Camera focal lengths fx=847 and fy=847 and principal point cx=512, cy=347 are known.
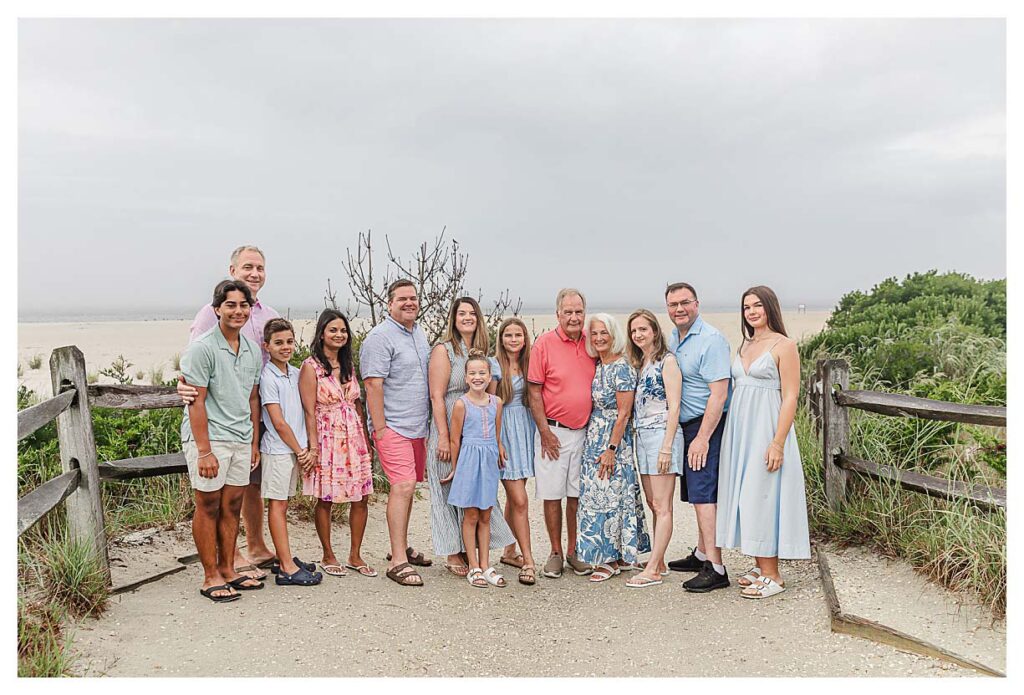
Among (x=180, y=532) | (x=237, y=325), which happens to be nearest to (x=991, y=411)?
(x=237, y=325)

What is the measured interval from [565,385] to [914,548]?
288cm

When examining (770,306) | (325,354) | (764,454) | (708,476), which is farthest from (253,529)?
(770,306)

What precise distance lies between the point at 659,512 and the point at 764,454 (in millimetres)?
923

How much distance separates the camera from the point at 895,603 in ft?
18.7

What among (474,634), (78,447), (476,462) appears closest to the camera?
(474,634)

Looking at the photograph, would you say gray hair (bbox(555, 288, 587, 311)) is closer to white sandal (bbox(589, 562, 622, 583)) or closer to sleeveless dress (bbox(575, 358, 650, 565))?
sleeveless dress (bbox(575, 358, 650, 565))

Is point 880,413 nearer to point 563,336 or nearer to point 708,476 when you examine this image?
point 708,476

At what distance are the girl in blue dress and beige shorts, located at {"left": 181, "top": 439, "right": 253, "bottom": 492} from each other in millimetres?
1487

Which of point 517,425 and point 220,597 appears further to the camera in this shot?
point 517,425

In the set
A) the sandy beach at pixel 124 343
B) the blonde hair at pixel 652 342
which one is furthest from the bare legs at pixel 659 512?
the sandy beach at pixel 124 343

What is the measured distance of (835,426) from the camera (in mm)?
7410

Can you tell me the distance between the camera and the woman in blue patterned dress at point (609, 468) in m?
6.38

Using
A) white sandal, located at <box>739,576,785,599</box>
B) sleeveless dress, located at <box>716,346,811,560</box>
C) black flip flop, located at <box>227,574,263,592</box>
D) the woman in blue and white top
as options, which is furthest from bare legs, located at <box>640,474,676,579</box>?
black flip flop, located at <box>227,574,263,592</box>

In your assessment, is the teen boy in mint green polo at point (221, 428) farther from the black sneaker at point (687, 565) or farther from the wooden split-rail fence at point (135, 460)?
the black sneaker at point (687, 565)
